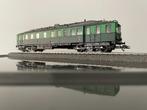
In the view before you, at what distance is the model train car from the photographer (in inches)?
177

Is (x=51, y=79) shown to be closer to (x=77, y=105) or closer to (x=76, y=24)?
(x=77, y=105)

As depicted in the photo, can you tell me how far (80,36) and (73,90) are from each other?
242cm

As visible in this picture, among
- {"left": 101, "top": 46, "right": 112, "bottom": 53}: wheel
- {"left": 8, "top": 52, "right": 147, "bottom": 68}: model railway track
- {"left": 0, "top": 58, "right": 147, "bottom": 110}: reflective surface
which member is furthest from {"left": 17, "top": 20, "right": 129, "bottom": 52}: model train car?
{"left": 0, "top": 58, "right": 147, "bottom": 110}: reflective surface

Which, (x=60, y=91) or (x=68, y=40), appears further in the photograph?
(x=68, y=40)

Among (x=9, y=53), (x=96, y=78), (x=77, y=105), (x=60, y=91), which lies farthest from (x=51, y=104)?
(x=9, y=53)

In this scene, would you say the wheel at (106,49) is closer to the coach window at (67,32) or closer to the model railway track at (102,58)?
the model railway track at (102,58)

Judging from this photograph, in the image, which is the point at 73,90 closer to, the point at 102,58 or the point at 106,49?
the point at 102,58

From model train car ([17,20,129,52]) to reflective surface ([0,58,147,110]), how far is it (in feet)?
4.59

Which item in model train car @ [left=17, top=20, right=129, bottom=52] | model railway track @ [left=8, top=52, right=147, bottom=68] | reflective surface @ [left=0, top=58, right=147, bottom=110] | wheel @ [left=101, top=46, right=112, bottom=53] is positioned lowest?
reflective surface @ [left=0, top=58, right=147, bottom=110]

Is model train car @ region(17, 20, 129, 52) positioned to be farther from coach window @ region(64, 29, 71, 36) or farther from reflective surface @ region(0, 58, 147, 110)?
reflective surface @ region(0, 58, 147, 110)

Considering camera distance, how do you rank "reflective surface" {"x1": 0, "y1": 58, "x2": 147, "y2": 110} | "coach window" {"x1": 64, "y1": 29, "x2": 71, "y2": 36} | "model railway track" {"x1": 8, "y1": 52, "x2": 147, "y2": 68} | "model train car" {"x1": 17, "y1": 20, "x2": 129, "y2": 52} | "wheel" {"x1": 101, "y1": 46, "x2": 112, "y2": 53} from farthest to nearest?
"coach window" {"x1": 64, "y1": 29, "x2": 71, "y2": 36}, "model train car" {"x1": 17, "y1": 20, "x2": 129, "y2": 52}, "wheel" {"x1": 101, "y1": 46, "x2": 112, "y2": 53}, "model railway track" {"x1": 8, "y1": 52, "x2": 147, "y2": 68}, "reflective surface" {"x1": 0, "y1": 58, "x2": 147, "y2": 110}

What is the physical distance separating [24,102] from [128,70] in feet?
3.76

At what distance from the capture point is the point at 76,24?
485 centimetres

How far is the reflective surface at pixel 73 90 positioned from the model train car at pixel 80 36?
140 cm
